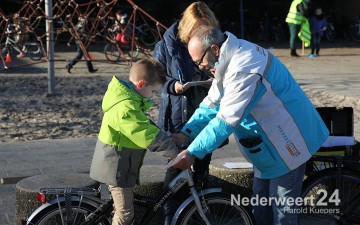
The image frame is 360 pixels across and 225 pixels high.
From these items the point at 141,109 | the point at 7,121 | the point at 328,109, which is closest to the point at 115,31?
the point at 7,121

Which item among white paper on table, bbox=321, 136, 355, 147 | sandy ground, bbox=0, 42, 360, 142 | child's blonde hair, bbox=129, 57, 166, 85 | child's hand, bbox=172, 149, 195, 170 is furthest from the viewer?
sandy ground, bbox=0, 42, 360, 142

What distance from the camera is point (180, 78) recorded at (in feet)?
16.4

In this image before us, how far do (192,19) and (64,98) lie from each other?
804 centimetres

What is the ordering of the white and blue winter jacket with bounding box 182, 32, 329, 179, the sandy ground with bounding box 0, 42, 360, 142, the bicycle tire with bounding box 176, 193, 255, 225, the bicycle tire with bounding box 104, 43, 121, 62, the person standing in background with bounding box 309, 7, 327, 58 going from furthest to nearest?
the person standing in background with bounding box 309, 7, 327, 58, the bicycle tire with bounding box 104, 43, 121, 62, the sandy ground with bounding box 0, 42, 360, 142, the bicycle tire with bounding box 176, 193, 255, 225, the white and blue winter jacket with bounding box 182, 32, 329, 179

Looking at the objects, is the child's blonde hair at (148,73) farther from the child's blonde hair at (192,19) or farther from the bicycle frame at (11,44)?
the bicycle frame at (11,44)

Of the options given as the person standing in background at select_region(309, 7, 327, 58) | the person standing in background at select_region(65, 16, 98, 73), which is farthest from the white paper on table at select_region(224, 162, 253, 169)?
the person standing in background at select_region(309, 7, 327, 58)

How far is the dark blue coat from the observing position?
16.4ft

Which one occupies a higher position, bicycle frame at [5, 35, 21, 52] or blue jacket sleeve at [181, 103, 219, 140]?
blue jacket sleeve at [181, 103, 219, 140]

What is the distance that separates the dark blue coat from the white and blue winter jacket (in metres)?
0.86

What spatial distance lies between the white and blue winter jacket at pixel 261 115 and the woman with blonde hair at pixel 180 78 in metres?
0.77

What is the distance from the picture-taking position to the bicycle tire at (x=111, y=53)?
1833 cm

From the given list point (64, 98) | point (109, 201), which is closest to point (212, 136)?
point (109, 201)

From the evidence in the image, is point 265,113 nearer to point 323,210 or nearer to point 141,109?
point 141,109

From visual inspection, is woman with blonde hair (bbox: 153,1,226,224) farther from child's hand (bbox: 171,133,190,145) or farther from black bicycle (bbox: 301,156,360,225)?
black bicycle (bbox: 301,156,360,225)
